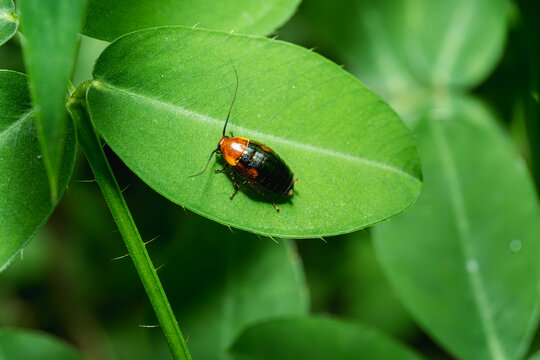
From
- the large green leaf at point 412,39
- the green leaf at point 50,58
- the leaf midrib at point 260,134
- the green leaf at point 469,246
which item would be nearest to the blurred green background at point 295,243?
the large green leaf at point 412,39

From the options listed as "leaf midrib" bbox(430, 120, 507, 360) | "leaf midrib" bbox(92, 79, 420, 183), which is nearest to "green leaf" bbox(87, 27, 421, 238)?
"leaf midrib" bbox(92, 79, 420, 183)

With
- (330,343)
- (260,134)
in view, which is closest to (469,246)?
(330,343)

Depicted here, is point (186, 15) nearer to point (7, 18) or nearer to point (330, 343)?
point (7, 18)

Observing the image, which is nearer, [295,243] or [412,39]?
[295,243]

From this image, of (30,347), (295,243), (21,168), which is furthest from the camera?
(295,243)

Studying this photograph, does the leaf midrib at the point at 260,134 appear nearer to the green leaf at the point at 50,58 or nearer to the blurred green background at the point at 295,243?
the green leaf at the point at 50,58

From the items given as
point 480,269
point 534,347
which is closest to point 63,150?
point 480,269

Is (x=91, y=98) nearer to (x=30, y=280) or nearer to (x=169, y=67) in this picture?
(x=169, y=67)
